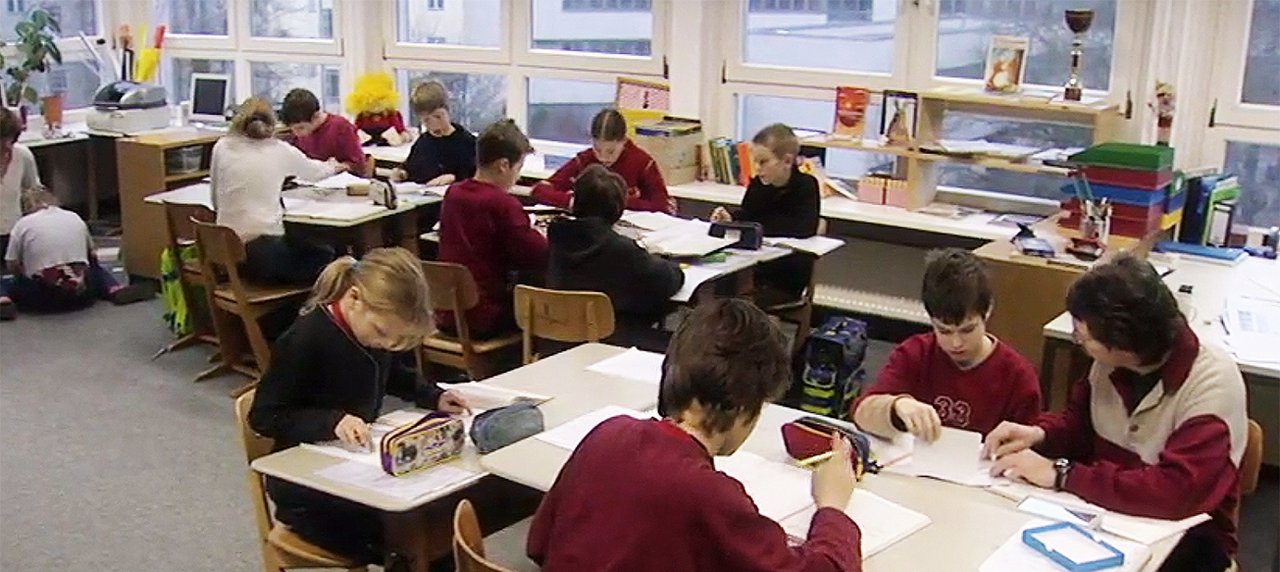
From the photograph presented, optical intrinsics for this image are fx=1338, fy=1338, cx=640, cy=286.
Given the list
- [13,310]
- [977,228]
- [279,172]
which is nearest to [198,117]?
[13,310]

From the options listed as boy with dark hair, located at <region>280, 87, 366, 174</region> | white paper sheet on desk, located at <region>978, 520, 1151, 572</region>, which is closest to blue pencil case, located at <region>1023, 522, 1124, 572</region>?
white paper sheet on desk, located at <region>978, 520, 1151, 572</region>

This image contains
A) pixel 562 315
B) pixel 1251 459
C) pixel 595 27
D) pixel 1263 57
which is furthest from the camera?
pixel 595 27

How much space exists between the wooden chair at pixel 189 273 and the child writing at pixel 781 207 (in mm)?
2089

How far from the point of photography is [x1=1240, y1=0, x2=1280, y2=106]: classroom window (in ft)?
16.3

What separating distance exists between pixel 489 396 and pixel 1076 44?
324 centimetres

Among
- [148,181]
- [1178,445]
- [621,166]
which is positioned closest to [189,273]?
[148,181]

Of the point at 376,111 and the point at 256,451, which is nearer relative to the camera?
the point at 256,451

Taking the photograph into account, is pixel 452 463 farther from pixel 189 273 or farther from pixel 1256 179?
pixel 1256 179

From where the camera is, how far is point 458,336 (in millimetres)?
4438

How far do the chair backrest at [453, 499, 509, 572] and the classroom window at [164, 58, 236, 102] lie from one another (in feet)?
20.6

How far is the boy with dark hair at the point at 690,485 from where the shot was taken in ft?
6.02

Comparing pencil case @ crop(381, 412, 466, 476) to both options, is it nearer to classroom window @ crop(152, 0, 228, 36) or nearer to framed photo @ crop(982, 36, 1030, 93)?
framed photo @ crop(982, 36, 1030, 93)

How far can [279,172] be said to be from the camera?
5.20m

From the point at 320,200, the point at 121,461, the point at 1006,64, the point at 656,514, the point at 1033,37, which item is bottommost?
the point at 121,461
